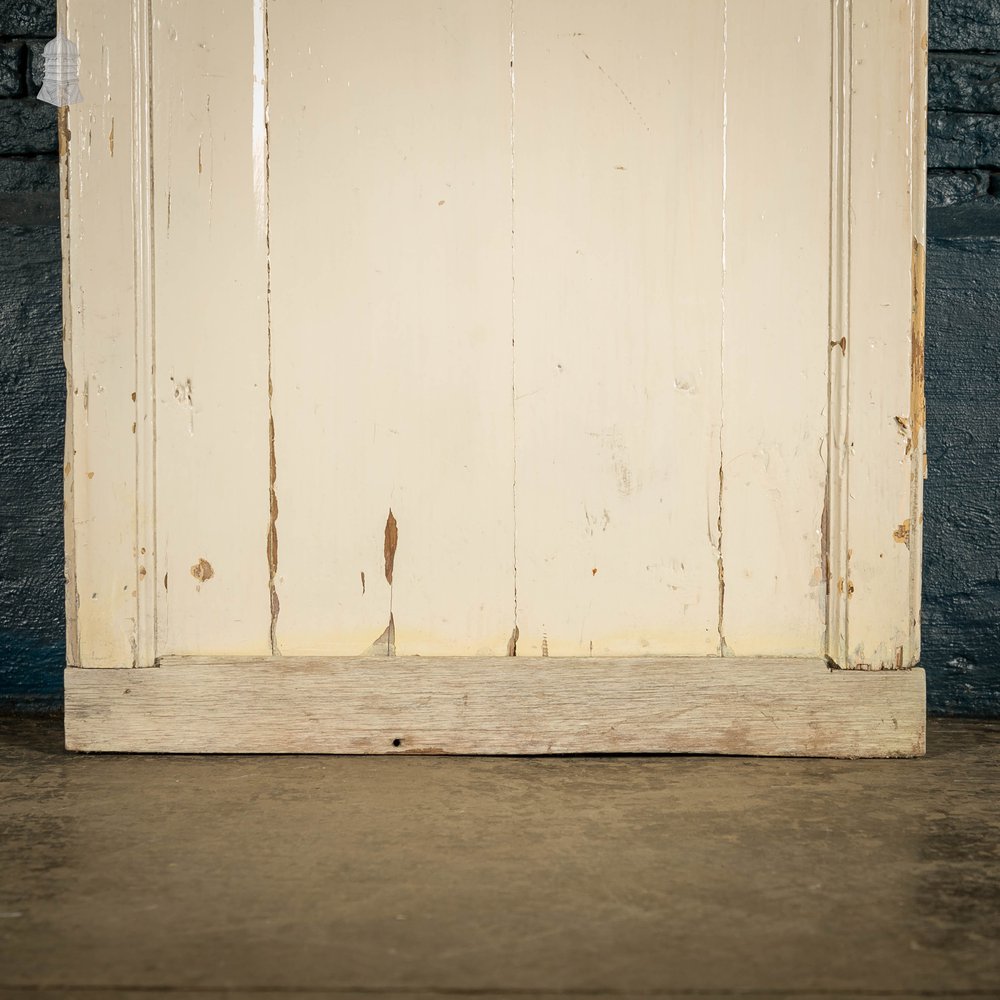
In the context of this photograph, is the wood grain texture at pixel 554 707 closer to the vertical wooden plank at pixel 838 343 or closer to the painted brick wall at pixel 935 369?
the vertical wooden plank at pixel 838 343

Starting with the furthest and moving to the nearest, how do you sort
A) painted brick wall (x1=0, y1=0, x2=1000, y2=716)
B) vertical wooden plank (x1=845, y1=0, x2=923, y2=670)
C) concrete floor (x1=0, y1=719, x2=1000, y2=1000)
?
painted brick wall (x1=0, y1=0, x2=1000, y2=716)
vertical wooden plank (x1=845, y1=0, x2=923, y2=670)
concrete floor (x1=0, y1=719, x2=1000, y2=1000)

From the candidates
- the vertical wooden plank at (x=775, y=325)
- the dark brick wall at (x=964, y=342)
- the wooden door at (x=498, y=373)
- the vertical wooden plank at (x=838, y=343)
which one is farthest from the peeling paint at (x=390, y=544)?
the dark brick wall at (x=964, y=342)

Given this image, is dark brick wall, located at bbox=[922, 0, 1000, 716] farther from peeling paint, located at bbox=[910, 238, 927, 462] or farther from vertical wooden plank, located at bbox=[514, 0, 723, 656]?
vertical wooden plank, located at bbox=[514, 0, 723, 656]

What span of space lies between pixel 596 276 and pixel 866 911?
101cm

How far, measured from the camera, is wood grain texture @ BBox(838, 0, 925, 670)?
168 centimetres

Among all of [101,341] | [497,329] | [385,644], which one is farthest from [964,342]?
[101,341]

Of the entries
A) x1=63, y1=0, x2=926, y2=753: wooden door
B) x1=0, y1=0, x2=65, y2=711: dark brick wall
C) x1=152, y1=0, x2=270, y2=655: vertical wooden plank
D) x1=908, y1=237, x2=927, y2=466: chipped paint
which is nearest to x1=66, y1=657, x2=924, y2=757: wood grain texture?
x1=63, y1=0, x2=926, y2=753: wooden door

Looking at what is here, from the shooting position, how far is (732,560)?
1739mm

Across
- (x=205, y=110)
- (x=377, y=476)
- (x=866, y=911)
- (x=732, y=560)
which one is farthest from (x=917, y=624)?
(x=205, y=110)

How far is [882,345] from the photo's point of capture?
171 centimetres

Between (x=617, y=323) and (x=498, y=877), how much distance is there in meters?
0.89

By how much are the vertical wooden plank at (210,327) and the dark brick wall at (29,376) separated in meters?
0.46

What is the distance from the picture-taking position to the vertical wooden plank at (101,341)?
171 cm

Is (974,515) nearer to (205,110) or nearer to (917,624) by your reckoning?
(917,624)
